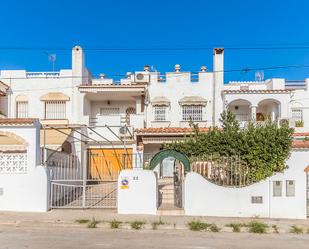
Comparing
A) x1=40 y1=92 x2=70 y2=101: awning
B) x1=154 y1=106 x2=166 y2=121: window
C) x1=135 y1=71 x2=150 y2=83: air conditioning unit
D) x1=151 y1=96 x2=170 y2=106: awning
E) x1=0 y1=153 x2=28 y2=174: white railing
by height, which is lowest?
x1=0 y1=153 x2=28 y2=174: white railing

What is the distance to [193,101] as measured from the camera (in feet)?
93.1

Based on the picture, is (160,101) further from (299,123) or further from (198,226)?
(198,226)

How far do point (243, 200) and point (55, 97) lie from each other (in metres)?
19.0

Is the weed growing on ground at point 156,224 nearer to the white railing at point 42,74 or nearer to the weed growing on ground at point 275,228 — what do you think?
the weed growing on ground at point 275,228

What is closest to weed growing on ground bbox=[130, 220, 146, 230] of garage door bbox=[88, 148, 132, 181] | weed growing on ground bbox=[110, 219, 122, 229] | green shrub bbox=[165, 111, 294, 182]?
weed growing on ground bbox=[110, 219, 122, 229]

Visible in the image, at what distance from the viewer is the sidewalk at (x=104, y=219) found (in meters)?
12.7

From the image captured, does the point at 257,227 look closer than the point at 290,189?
Yes

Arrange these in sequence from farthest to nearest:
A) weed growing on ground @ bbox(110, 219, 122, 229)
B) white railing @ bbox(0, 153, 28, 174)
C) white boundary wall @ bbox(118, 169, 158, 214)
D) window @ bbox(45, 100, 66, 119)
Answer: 1. window @ bbox(45, 100, 66, 119)
2. white railing @ bbox(0, 153, 28, 174)
3. white boundary wall @ bbox(118, 169, 158, 214)
4. weed growing on ground @ bbox(110, 219, 122, 229)

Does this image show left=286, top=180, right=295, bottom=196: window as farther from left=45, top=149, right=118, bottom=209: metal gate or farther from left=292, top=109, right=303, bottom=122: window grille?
left=292, top=109, right=303, bottom=122: window grille

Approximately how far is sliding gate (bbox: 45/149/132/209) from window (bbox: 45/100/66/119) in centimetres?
423

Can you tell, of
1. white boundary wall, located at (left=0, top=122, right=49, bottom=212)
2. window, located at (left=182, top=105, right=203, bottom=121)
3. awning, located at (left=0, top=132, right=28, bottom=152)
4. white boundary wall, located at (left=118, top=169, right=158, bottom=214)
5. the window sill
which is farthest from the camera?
window, located at (left=182, top=105, right=203, bottom=121)

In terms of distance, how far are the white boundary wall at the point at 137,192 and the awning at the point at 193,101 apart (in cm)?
1449

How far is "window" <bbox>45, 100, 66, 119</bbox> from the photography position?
28266mm

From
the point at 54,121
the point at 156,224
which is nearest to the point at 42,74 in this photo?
the point at 54,121
